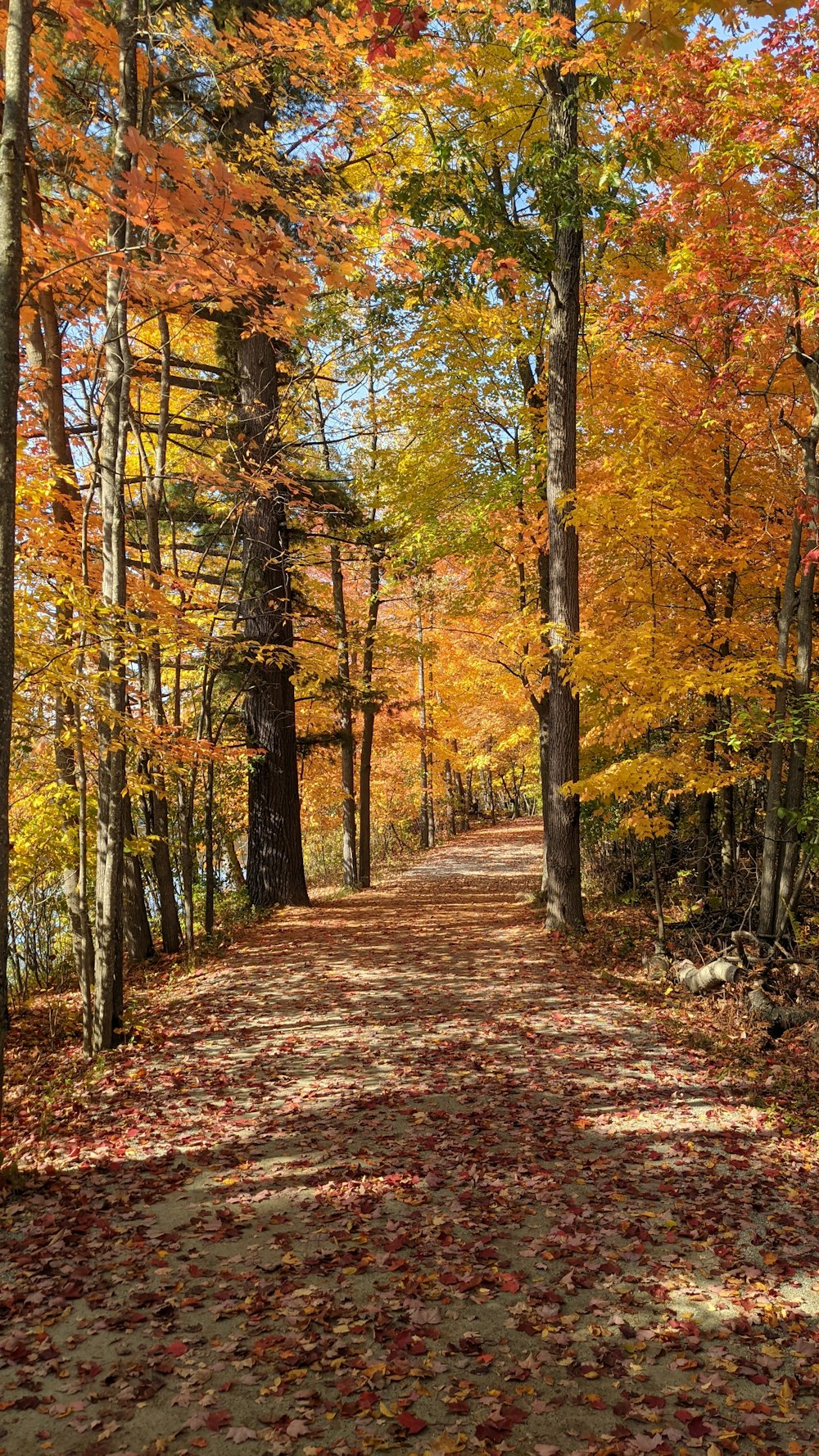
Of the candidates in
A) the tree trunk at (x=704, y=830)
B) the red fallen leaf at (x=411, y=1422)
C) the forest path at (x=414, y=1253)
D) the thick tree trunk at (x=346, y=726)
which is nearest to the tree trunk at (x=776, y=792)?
the forest path at (x=414, y=1253)

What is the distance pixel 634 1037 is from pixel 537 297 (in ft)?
31.5

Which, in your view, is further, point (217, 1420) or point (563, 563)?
point (563, 563)

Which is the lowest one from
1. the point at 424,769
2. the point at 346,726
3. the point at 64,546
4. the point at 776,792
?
the point at 776,792

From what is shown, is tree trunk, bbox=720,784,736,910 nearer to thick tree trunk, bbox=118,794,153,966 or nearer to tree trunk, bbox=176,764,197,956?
tree trunk, bbox=176,764,197,956

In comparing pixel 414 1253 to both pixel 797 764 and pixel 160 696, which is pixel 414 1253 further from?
pixel 160 696

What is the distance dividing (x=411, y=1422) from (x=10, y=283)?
16.0 feet

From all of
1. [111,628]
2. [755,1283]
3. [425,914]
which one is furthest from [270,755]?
[755,1283]

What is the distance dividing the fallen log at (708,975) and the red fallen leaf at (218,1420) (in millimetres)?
5457

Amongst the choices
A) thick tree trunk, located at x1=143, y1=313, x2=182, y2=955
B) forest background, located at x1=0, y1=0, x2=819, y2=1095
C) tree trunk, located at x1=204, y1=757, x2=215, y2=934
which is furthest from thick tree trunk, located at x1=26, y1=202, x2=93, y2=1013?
tree trunk, located at x1=204, y1=757, x2=215, y2=934

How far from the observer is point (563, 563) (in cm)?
963

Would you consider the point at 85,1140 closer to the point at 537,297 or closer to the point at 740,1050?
the point at 740,1050

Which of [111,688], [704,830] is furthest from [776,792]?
[111,688]

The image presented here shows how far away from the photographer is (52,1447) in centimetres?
261

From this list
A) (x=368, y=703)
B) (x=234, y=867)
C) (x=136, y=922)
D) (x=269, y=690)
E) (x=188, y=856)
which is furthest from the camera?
(x=234, y=867)
